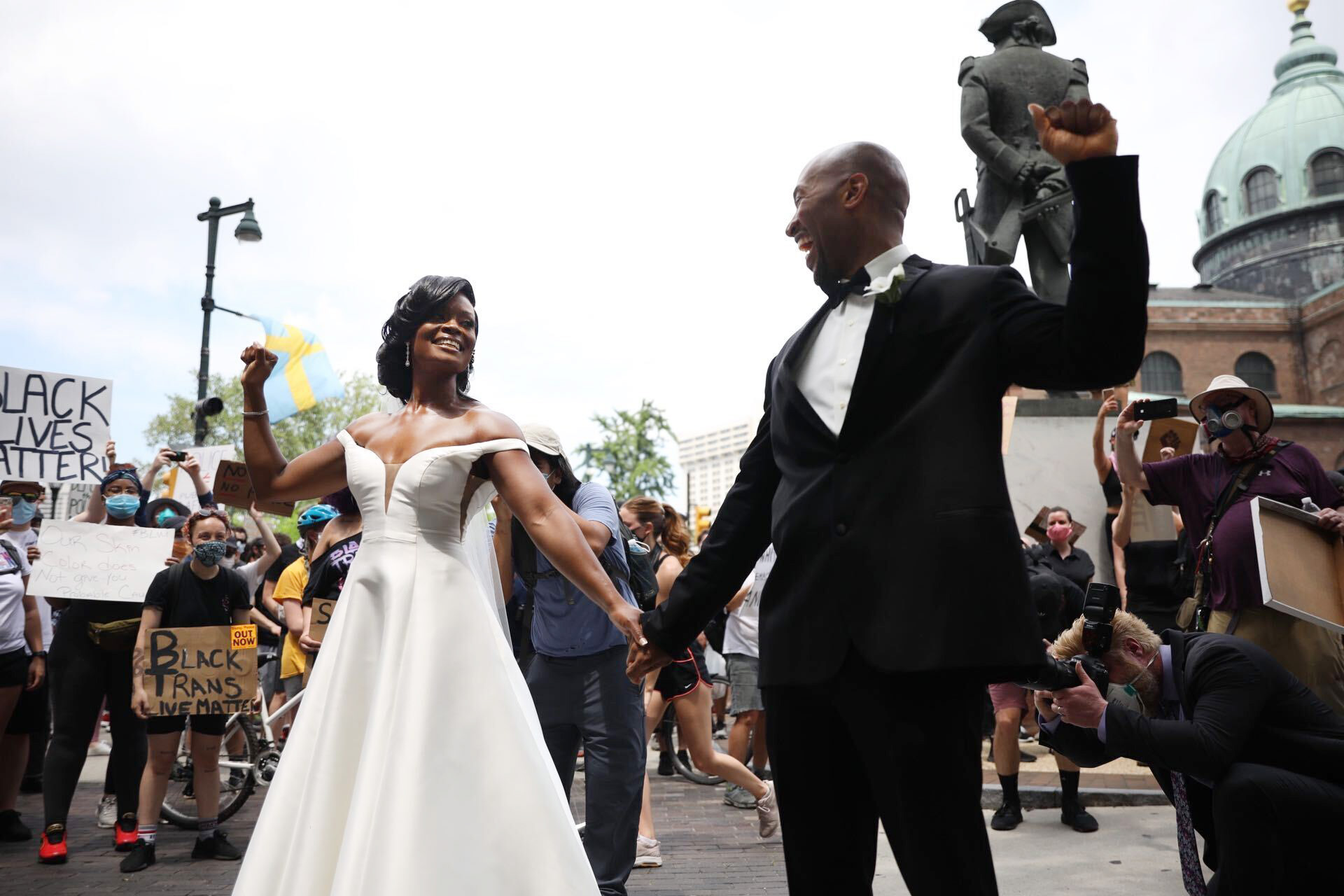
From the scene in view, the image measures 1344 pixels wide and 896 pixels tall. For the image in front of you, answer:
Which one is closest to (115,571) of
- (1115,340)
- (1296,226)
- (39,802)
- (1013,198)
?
(39,802)

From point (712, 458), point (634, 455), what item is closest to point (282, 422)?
point (634, 455)

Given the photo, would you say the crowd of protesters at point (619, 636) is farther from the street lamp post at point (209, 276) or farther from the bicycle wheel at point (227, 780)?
the street lamp post at point (209, 276)

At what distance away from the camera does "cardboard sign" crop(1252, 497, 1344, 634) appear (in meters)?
4.39

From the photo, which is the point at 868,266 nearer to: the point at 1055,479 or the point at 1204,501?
the point at 1204,501

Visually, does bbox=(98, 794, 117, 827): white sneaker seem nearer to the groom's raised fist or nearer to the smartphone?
the smartphone

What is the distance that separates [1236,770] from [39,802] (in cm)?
869

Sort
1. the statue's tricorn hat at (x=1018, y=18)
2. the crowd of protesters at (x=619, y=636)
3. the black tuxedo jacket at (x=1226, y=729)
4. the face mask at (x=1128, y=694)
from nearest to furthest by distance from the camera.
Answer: the black tuxedo jacket at (x=1226, y=729), the face mask at (x=1128, y=694), the crowd of protesters at (x=619, y=636), the statue's tricorn hat at (x=1018, y=18)

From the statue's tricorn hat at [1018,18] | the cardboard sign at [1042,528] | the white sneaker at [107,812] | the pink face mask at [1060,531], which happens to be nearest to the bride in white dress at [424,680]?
the white sneaker at [107,812]

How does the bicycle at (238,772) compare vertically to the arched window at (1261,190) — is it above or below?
below

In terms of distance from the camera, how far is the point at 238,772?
8102mm

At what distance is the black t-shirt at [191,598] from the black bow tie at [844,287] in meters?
5.46

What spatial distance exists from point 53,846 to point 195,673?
4.20ft

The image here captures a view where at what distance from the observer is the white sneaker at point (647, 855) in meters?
6.12

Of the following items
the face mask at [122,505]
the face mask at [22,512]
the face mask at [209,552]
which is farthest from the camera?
the face mask at [22,512]
